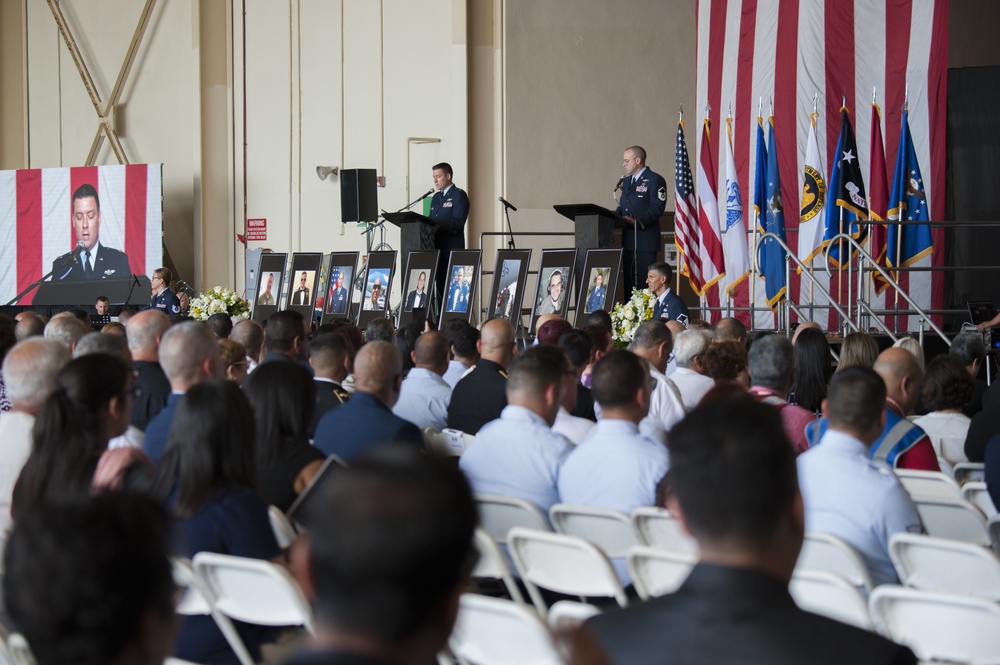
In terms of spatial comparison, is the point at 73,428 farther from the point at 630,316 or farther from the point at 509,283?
the point at 509,283

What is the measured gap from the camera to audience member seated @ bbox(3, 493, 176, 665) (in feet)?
3.75

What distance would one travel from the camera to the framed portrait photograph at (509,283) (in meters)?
10.9

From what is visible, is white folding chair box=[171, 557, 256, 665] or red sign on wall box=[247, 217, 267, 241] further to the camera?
red sign on wall box=[247, 217, 267, 241]

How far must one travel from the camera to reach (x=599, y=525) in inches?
135

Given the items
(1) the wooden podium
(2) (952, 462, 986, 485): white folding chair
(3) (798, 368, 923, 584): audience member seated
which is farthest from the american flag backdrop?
(3) (798, 368, 923, 584): audience member seated

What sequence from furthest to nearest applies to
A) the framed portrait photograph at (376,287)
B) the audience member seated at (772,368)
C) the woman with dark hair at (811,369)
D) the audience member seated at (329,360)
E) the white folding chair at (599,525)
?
1. the framed portrait photograph at (376,287)
2. the woman with dark hair at (811,369)
3. the audience member seated at (329,360)
4. the audience member seated at (772,368)
5. the white folding chair at (599,525)

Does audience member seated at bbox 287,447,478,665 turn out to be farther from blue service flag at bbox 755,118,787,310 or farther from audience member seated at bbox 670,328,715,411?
blue service flag at bbox 755,118,787,310

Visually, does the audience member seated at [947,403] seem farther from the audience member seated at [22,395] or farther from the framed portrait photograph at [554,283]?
the framed portrait photograph at [554,283]

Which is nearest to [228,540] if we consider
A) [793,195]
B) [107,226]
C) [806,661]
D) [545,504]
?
[545,504]

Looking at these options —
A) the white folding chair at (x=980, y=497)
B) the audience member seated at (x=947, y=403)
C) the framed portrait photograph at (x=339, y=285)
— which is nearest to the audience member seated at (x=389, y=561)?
the white folding chair at (x=980, y=497)

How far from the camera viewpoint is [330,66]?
15.6 m

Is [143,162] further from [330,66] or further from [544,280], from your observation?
[544,280]

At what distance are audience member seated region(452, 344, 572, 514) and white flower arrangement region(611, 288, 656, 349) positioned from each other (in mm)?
4938

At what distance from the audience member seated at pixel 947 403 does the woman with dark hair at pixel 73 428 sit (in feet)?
10.7
